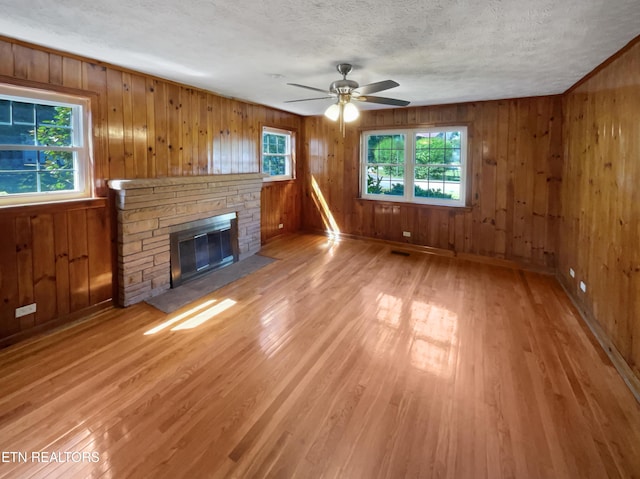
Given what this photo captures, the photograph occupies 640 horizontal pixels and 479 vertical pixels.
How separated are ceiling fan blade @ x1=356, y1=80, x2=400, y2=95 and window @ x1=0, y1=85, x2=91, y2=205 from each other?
2.64 meters

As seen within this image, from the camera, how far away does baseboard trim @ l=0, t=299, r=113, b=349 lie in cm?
276

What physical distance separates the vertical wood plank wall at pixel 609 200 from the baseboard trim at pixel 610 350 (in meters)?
0.03

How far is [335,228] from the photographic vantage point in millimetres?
6680

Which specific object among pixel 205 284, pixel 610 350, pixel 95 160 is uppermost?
pixel 95 160

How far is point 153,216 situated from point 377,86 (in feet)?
8.86

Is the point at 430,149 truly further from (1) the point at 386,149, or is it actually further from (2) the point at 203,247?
(2) the point at 203,247

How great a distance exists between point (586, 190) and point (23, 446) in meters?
4.91

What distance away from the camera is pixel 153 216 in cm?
366

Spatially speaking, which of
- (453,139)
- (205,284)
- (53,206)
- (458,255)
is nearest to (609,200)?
(458,255)

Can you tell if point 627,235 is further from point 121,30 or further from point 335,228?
point 335,228

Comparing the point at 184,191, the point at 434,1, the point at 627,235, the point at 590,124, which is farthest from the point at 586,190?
the point at 184,191

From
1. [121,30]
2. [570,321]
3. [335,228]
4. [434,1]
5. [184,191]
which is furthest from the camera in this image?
[335,228]

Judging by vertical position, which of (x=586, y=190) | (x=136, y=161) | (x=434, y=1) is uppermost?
(x=434, y=1)

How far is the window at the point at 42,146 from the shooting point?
271 centimetres
